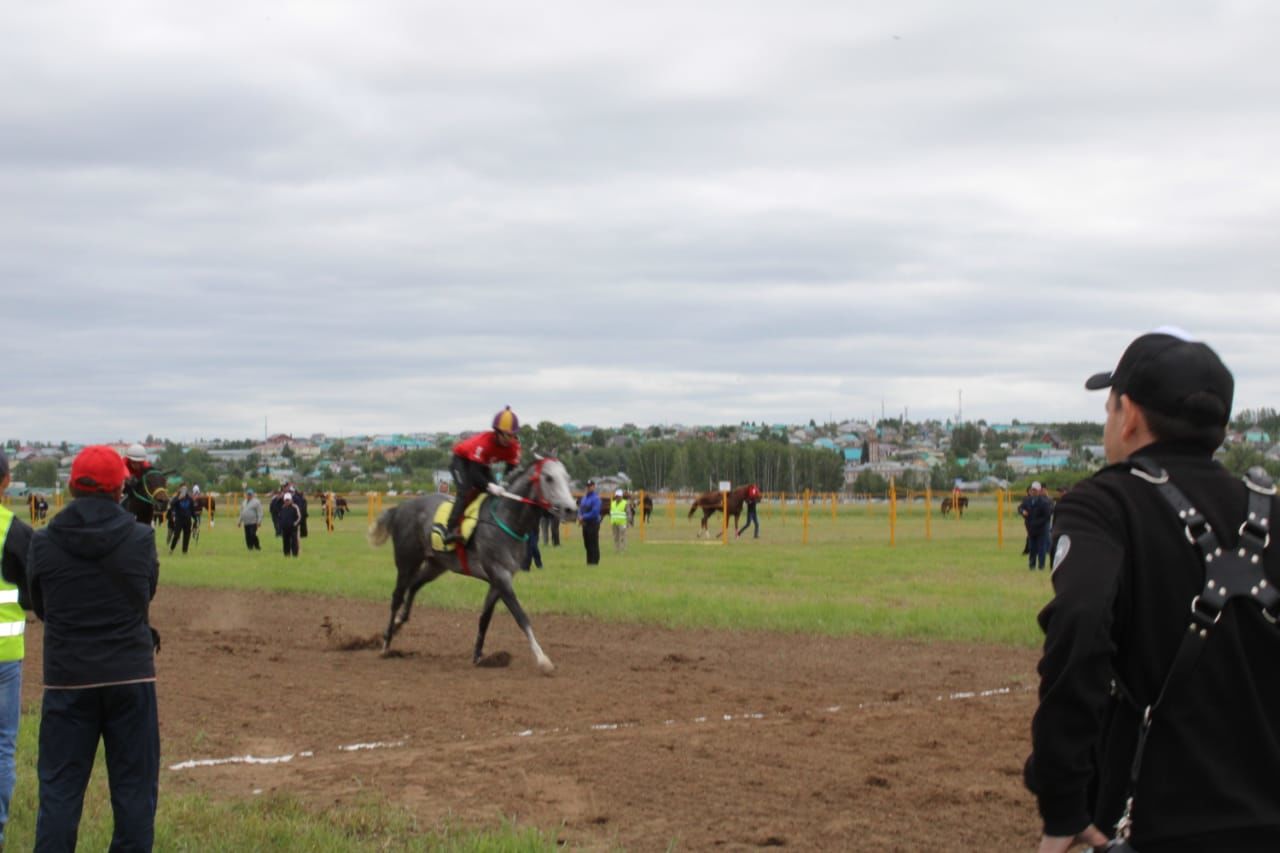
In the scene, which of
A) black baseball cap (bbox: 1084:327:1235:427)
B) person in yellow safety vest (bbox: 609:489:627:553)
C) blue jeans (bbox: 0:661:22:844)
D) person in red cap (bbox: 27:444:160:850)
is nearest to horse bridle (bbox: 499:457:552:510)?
blue jeans (bbox: 0:661:22:844)

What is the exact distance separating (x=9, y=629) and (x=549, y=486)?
842 cm

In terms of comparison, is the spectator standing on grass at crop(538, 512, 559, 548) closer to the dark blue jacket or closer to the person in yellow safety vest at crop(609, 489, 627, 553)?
the person in yellow safety vest at crop(609, 489, 627, 553)

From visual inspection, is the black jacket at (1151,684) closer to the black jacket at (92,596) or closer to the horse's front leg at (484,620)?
the black jacket at (92,596)

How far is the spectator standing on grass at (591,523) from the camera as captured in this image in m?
31.1

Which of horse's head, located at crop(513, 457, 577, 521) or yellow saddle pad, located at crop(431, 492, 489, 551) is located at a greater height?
horse's head, located at crop(513, 457, 577, 521)

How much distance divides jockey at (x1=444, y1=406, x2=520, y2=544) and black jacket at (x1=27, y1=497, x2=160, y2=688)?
8.74 metres

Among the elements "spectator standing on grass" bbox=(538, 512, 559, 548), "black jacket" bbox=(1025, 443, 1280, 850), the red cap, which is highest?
the red cap

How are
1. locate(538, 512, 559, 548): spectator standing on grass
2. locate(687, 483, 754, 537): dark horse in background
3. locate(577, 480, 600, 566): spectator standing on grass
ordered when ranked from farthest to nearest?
locate(687, 483, 754, 537): dark horse in background < locate(538, 512, 559, 548): spectator standing on grass < locate(577, 480, 600, 566): spectator standing on grass

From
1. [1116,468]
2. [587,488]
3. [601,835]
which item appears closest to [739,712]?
[601,835]

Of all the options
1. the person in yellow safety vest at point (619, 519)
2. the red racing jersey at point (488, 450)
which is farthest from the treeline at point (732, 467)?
the red racing jersey at point (488, 450)

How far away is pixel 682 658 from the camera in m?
15.2

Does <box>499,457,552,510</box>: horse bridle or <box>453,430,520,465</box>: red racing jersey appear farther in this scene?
<box>453,430,520,465</box>: red racing jersey

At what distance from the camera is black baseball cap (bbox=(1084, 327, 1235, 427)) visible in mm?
3273

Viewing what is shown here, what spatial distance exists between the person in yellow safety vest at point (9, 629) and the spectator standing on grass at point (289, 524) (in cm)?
2808
